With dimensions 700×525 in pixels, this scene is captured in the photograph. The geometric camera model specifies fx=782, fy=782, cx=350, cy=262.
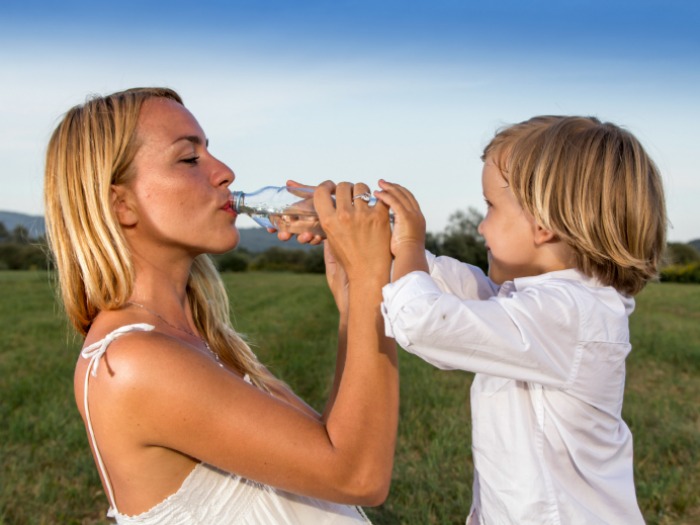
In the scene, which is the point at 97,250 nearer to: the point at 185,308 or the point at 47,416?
the point at 185,308

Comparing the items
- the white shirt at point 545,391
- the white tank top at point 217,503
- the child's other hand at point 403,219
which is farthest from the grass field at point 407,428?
the white shirt at point 545,391

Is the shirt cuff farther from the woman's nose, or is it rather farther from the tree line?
the tree line

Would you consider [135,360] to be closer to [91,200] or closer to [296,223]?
[91,200]

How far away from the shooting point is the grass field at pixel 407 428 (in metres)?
4.88

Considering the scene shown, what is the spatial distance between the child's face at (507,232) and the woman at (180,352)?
51 cm

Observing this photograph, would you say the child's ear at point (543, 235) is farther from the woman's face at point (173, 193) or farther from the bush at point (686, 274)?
the bush at point (686, 274)

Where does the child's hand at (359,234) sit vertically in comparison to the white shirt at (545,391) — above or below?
above

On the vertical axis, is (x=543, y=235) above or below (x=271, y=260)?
above

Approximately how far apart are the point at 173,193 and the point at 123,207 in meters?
0.15

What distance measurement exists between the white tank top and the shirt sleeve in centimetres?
60

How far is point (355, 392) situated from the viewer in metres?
1.93

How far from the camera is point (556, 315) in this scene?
209 centimetres

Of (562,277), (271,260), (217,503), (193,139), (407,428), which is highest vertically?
(193,139)

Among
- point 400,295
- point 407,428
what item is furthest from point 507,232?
point 407,428
